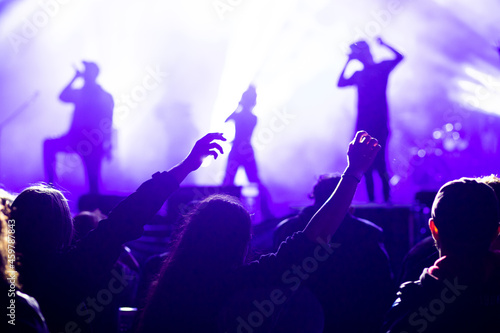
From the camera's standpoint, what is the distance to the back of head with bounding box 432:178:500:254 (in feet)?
4.41

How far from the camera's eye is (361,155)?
147cm

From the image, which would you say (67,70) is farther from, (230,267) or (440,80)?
(230,267)

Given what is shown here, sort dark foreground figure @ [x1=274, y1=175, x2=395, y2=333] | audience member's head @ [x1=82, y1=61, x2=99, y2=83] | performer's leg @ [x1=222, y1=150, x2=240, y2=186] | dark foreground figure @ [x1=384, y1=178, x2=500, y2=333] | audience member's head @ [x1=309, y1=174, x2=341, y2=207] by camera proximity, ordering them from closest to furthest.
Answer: dark foreground figure @ [x1=384, y1=178, x2=500, y2=333], dark foreground figure @ [x1=274, y1=175, x2=395, y2=333], audience member's head @ [x1=309, y1=174, x2=341, y2=207], performer's leg @ [x1=222, y1=150, x2=240, y2=186], audience member's head @ [x1=82, y1=61, x2=99, y2=83]

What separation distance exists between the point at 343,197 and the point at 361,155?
0.16 m

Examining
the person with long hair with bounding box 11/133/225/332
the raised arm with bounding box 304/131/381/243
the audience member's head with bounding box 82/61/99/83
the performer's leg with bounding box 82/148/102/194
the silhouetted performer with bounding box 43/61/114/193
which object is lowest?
the performer's leg with bounding box 82/148/102/194

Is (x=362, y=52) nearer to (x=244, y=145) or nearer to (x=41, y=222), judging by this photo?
(x=244, y=145)

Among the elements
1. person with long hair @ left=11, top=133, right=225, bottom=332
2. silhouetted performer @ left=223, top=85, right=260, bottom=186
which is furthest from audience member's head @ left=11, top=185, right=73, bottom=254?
silhouetted performer @ left=223, top=85, right=260, bottom=186

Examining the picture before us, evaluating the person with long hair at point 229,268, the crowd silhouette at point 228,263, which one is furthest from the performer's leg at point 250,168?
the person with long hair at point 229,268

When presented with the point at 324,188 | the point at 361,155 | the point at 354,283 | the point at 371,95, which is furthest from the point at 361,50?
the point at 361,155

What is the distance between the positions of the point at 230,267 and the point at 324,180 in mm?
1668

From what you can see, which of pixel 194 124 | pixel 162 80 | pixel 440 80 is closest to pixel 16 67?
pixel 162 80

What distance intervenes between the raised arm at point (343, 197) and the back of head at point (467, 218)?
283 millimetres

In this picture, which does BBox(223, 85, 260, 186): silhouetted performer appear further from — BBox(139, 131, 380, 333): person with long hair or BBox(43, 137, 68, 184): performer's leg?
BBox(139, 131, 380, 333): person with long hair

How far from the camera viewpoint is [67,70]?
8.12 metres
